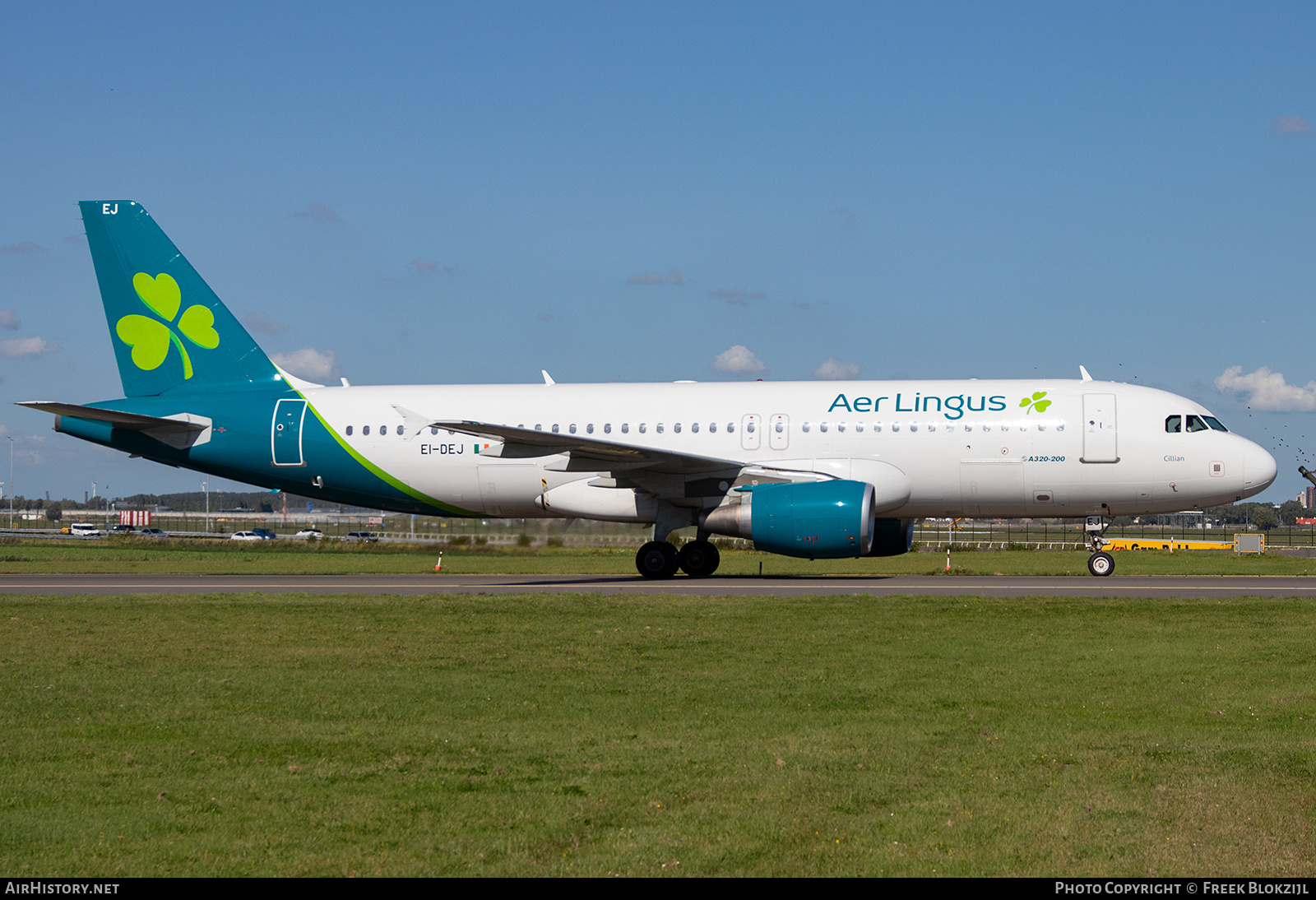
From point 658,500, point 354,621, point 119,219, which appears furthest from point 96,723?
point 119,219

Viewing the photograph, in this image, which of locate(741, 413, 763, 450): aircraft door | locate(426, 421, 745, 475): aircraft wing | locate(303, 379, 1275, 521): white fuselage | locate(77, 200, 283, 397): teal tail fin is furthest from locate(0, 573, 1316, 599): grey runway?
locate(77, 200, 283, 397): teal tail fin

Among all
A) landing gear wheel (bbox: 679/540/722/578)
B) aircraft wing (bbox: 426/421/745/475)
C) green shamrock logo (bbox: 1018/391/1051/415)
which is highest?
green shamrock logo (bbox: 1018/391/1051/415)

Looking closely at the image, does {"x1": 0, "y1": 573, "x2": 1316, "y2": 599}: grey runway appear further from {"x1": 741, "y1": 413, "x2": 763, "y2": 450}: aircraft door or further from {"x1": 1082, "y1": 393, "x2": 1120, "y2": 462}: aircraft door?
{"x1": 741, "y1": 413, "x2": 763, "y2": 450}: aircraft door

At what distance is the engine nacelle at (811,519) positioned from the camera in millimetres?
21781

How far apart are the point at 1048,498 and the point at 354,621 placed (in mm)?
15002

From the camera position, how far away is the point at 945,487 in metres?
24.2

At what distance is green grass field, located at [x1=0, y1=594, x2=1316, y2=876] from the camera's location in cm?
559

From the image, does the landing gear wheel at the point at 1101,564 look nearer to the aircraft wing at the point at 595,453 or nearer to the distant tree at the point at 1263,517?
the aircraft wing at the point at 595,453

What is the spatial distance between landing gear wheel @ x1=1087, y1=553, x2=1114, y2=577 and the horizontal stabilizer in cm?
1983

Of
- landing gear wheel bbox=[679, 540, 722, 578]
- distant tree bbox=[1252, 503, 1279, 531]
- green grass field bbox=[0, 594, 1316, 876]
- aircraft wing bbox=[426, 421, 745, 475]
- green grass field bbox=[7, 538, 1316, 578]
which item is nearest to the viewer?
green grass field bbox=[0, 594, 1316, 876]

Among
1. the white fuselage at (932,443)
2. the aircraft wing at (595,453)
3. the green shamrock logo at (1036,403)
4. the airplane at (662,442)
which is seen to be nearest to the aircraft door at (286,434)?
the airplane at (662,442)

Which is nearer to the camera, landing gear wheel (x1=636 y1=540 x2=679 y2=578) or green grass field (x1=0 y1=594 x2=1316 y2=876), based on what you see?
green grass field (x1=0 y1=594 x2=1316 y2=876)

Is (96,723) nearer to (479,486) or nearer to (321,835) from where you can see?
(321,835)
